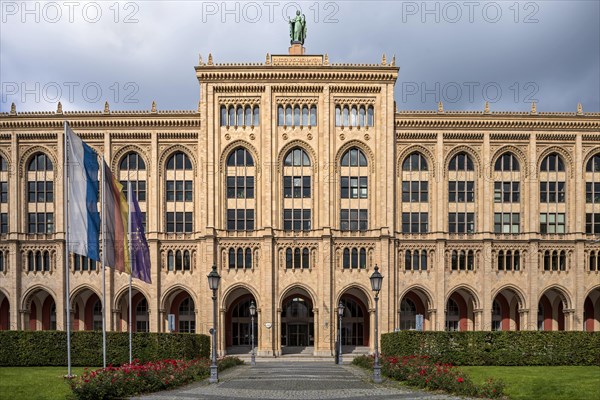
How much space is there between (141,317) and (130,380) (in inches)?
1538

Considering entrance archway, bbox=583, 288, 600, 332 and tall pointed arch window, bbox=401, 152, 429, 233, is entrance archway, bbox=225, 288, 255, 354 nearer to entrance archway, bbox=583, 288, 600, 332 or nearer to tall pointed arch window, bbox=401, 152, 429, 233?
tall pointed arch window, bbox=401, 152, 429, 233

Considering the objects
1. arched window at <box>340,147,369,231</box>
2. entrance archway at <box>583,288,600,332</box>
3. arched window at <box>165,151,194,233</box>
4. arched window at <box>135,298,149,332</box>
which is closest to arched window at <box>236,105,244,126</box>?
arched window at <box>165,151,194,233</box>

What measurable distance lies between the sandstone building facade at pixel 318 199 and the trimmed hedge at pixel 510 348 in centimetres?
1843

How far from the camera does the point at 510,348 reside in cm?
3600

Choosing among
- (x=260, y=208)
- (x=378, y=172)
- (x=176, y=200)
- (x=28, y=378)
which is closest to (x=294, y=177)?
(x=260, y=208)

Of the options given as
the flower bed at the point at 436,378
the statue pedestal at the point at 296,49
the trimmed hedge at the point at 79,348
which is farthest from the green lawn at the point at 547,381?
the statue pedestal at the point at 296,49

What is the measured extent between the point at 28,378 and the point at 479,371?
22294 millimetres

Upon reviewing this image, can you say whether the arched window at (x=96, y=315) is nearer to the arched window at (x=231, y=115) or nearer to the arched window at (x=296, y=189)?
the arched window at (x=296, y=189)

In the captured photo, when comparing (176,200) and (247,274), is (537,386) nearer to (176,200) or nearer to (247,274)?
(247,274)

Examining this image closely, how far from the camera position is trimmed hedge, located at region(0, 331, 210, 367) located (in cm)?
3506

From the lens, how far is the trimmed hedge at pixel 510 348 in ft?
117

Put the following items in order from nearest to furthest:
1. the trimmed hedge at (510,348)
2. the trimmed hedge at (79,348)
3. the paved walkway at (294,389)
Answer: the paved walkway at (294,389), the trimmed hedge at (79,348), the trimmed hedge at (510,348)

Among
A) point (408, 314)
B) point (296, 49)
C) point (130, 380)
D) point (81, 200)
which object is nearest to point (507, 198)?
point (408, 314)

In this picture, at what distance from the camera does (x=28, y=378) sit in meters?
26.9
